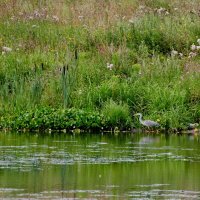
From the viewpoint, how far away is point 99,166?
51.0 ft

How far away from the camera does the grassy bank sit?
21062 mm

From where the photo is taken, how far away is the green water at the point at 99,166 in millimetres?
13086

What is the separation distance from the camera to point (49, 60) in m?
24.1

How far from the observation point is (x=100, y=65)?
2348 cm

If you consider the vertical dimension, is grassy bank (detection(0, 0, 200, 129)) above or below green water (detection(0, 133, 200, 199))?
above

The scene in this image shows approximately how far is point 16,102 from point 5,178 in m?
7.66

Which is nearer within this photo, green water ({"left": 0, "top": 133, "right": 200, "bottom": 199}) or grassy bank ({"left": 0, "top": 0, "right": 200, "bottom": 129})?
green water ({"left": 0, "top": 133, "right": 200, "bottom": 199})

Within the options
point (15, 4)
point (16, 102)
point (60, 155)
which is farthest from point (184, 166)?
point (15, 4)

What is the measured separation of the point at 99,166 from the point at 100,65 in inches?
322

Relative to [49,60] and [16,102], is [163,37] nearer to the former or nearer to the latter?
[49,60]

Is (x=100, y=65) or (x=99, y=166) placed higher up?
(x=100, y=65)

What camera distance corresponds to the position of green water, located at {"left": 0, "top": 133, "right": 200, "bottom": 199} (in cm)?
1309

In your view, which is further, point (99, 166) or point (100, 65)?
point (100, 65)

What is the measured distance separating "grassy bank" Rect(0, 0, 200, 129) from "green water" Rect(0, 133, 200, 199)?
102 centimetres
